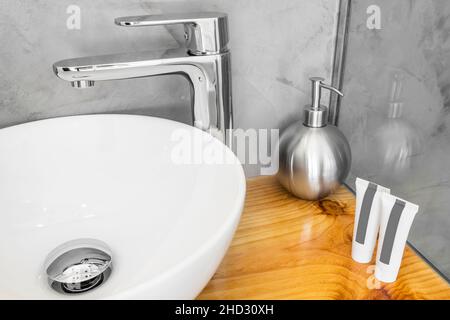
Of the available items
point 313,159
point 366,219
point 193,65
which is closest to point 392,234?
point 366,219

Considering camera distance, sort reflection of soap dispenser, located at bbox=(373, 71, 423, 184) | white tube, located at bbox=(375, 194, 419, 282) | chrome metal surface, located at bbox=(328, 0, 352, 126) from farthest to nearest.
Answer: chrome metal surface, located at bbox=(328, 0, 352, 126) < reflection of soap dispenser, located at bbox=(373, 71, 423, 184) < white tube, located at bbox=(375, 194, 419, 282)

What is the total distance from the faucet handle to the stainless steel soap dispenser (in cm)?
16

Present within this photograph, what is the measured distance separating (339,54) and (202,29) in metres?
0.29

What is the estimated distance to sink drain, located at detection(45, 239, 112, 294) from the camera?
0.49 m

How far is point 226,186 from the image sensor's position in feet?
1.52

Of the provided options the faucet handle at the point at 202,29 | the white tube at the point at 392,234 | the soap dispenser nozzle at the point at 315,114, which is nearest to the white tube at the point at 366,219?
the white tube at the point at 392,234

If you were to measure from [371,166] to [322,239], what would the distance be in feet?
0.57

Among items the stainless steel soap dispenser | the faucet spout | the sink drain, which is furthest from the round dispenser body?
the sink drain

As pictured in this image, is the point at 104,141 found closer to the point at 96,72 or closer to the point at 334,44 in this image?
the point at 96,72

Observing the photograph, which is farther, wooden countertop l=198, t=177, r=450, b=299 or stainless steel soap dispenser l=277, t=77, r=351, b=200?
stainless steel soap dispenser l=277, t=77, r=351, b=200

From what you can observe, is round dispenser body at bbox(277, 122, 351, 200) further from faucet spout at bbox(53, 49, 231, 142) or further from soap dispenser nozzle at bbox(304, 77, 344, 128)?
faucet spout at bbox(53, 49, 231, 142)

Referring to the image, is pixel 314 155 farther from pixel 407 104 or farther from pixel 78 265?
pixel 78 265

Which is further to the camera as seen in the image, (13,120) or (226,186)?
(13,120)

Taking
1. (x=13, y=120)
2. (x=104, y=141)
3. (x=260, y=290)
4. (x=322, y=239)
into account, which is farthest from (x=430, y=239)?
(x=13, y=120)
